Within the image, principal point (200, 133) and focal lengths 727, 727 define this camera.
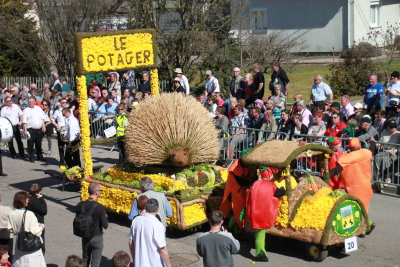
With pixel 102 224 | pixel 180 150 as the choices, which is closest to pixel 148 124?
pixel 180 150

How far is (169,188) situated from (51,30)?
17.6 m

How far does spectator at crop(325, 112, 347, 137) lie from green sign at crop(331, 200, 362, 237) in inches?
193

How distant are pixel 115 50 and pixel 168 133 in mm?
2060

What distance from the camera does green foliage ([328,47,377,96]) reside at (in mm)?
26078

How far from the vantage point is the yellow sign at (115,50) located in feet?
44.8

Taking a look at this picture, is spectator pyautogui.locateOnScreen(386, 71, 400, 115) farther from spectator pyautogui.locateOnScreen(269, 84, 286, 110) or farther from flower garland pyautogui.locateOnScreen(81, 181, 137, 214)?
flower garland pyautogui.locateOnScreen(81, 181, 137, 214)

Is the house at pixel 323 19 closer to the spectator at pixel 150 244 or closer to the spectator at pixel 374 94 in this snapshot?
the spectator at pixel 374 94

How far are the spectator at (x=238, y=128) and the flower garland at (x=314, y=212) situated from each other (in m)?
6.36

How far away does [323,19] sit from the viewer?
38.6m

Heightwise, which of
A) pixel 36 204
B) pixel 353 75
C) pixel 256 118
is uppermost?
pixel 353 75

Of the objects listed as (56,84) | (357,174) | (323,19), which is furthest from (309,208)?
(323,19)

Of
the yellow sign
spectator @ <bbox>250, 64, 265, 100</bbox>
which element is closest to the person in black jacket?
the yellow sign

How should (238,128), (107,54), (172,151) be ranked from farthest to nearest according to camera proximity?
(238,128)
(107,54)
(172,151)

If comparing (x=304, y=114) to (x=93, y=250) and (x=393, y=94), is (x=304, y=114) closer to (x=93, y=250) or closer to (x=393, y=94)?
(x=393, y=94)
